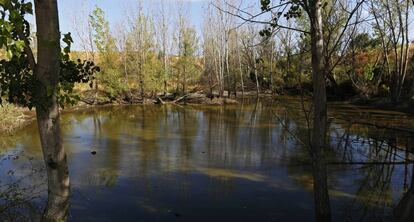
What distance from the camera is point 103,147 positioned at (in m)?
14.0

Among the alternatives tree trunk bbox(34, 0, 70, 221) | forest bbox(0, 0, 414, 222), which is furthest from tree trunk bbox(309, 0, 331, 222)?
tree trunk bbox(34, 0, 70, 221)

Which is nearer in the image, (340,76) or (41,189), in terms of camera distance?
(41,189)

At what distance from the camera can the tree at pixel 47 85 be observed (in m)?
3.59

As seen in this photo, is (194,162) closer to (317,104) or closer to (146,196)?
(146,196)

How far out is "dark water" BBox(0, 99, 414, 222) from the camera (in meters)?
7.47

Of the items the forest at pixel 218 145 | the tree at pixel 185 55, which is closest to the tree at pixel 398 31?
the forest at pixel 218 145

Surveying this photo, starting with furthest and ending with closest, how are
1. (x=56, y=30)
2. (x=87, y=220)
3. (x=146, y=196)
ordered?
(x=146, y=196) → (x=87, y=220) → (x=56, y=30)

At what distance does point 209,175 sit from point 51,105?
689cm

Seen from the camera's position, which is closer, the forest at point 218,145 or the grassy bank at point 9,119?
the forest at point 218,145

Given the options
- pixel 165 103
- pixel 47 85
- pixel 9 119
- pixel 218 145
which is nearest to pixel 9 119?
pixel 9 119

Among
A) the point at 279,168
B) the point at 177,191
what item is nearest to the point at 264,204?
the point at 177,191

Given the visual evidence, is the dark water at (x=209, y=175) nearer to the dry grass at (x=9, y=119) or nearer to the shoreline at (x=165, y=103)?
the dry grass at (x=9, y=119)

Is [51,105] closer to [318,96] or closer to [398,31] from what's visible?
[318,96]

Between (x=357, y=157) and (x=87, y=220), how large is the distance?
793cm
